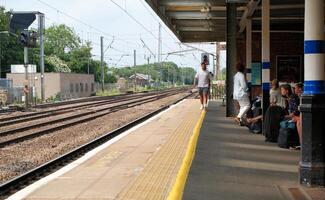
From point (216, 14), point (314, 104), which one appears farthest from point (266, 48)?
point (216, 14)

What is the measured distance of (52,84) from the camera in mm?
60875

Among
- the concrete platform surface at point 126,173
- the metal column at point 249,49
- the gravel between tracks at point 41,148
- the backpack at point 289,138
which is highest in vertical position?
the metal column at point 249,49

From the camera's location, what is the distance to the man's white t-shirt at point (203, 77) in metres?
18.0

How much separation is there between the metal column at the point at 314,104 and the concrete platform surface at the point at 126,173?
1780mm

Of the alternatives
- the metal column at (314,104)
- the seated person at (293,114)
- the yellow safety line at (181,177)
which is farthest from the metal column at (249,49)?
the metal column at (314,104)

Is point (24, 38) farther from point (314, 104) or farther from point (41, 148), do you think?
point (314, 104)

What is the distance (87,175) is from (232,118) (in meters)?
8.65

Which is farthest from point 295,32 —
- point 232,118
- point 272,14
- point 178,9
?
point 232,118

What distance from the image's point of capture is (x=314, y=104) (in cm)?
695

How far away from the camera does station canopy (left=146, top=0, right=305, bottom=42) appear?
18.8m

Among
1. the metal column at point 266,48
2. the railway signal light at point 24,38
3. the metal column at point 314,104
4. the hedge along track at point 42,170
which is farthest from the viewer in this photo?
the railway signal light at point 24,38

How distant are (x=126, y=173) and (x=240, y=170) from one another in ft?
6.92

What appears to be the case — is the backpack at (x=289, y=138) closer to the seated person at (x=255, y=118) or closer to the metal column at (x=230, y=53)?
the seated person at (x=255, y=118)

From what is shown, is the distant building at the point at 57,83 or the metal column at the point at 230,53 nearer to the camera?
the metal column at the point at 230,53
